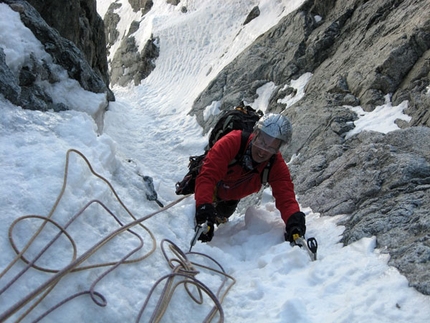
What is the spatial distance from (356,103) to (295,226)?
5249 mm

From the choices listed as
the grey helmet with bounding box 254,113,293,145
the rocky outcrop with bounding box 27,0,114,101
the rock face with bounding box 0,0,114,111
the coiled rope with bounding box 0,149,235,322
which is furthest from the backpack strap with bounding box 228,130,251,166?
the rocky outcrop with bounding box 27,0,114,101

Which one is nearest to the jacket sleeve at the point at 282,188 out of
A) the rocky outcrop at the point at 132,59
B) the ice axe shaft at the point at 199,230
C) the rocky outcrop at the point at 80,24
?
the ice axe shaft at the point at 199,230

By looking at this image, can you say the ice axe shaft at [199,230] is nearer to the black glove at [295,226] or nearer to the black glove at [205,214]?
the black glove at [205,214]

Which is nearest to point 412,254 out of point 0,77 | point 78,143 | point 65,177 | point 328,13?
point 65,177

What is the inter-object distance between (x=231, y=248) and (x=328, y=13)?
11.2 metres

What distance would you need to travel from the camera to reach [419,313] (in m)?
2.70

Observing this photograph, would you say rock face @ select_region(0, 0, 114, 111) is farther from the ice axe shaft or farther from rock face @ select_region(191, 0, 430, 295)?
rock face @ select_region(191, 0, 430, 295)

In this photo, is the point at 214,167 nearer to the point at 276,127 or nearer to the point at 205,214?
the point at 205,214

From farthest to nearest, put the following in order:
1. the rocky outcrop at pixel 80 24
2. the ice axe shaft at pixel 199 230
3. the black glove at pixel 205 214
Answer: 1. the rocky outcrop at pixel 80 24
2. the black glove at pixel 205 214
3. the ice axe shaft at pixel 199 230

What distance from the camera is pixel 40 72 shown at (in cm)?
569

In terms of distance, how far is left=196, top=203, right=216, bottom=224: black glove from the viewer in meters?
4.16

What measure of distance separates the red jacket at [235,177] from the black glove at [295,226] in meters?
0.09

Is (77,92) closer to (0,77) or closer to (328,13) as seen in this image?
(0,77)

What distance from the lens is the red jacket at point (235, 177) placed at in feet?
14.3
